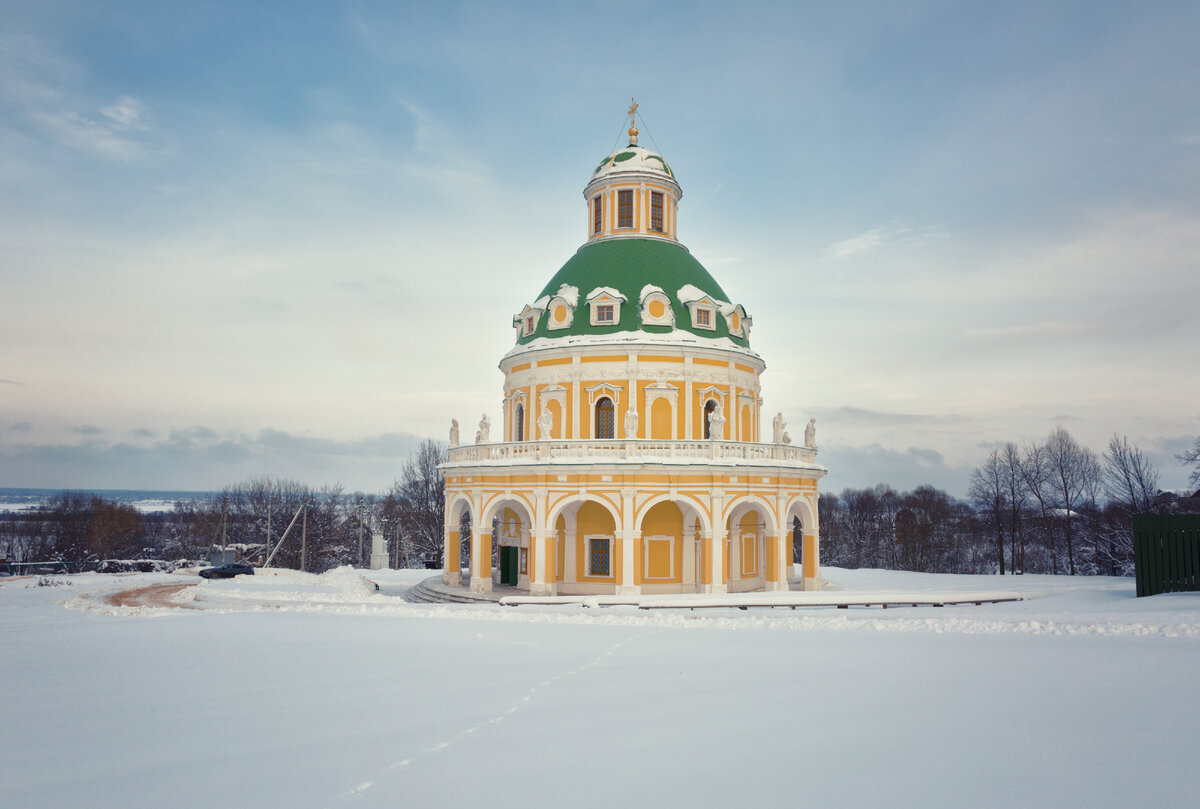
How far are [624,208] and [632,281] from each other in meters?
5.11

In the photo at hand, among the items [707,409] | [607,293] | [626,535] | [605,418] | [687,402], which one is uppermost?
[607,293]

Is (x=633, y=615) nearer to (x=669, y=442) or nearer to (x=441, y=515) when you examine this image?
(x=669, y=442)

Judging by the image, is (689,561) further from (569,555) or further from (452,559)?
(452,559)

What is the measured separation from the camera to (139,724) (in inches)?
359

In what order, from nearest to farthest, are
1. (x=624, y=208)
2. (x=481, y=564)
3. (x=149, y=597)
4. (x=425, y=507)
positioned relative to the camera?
(x=149, y=597) → (x=481, y=564) → (x=624, y=208) → (x=425, y=507)

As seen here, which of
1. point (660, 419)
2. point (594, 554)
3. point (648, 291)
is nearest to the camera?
point (594, 554)

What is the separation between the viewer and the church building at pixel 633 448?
28297mm

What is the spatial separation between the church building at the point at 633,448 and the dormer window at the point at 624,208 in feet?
0.16

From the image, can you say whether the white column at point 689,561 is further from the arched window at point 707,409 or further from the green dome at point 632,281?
the green dome at point 632,281

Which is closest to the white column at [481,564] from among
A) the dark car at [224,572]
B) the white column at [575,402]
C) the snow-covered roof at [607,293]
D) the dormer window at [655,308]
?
the white column at [575,402]

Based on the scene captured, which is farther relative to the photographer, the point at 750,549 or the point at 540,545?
the point at 750,549

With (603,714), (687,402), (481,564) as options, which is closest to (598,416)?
(687,402)

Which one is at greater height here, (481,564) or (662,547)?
(662,547)

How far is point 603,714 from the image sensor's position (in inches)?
371
